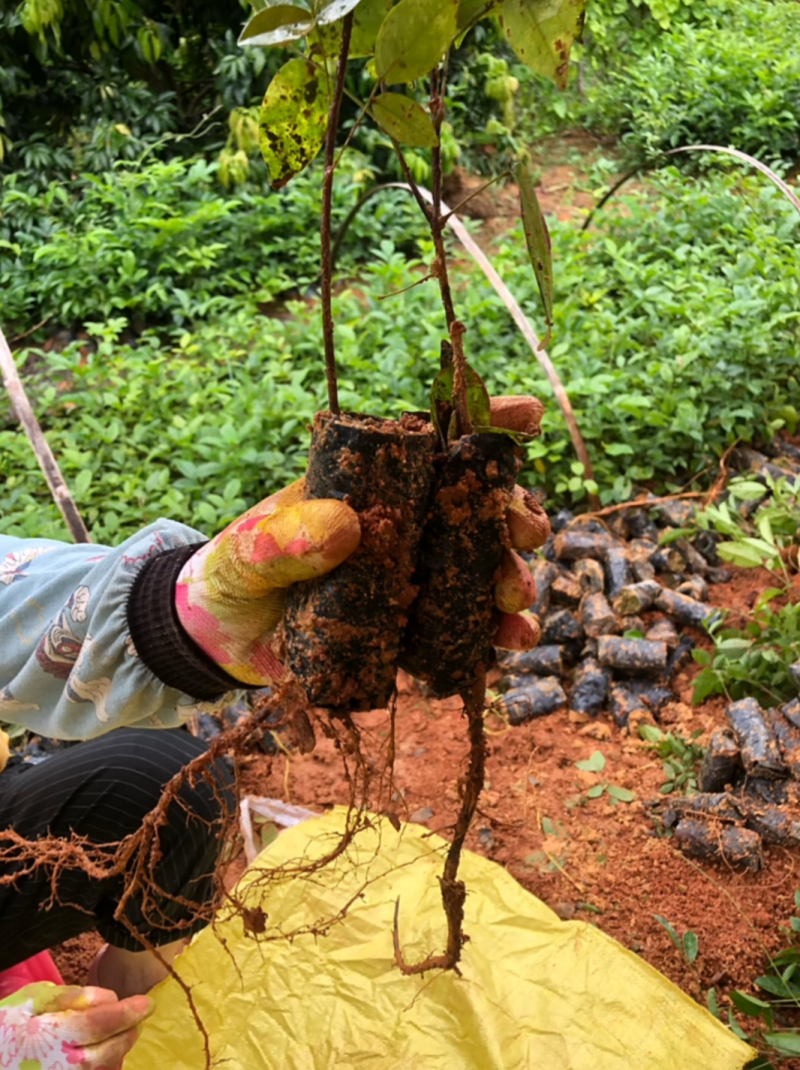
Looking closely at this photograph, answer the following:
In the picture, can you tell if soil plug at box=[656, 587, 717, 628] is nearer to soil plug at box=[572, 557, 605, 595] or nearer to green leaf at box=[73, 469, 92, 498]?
soil plug at box=[572, 557, 605, 595]

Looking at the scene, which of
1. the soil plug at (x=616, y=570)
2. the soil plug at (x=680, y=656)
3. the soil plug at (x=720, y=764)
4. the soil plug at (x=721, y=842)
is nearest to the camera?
the soil plug at (x=721, y=842)

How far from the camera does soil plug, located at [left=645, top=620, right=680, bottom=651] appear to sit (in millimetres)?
2023

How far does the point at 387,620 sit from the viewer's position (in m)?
0.97

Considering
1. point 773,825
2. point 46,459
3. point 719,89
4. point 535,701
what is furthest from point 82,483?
point 719,89

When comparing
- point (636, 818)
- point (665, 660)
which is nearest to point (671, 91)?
point (665, 660)

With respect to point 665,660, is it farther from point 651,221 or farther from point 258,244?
point 258,244

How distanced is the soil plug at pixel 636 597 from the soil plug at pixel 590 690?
Result: 20 cm

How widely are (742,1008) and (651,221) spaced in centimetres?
322

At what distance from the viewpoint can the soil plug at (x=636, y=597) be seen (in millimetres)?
2111

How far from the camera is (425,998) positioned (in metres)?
1.35

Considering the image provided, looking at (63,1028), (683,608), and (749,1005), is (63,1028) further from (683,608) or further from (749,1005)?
(683,608)

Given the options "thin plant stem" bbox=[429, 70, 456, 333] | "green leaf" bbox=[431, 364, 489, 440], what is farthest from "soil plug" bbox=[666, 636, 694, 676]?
"thin plant stem" bbox=[429, 70, 456, 333]

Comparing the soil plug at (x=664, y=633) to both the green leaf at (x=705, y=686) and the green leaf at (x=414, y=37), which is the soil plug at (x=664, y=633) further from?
the green leaf at (x=414, y=37)

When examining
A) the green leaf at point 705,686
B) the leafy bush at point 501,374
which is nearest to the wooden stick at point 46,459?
the leafy bush at point 501,374
